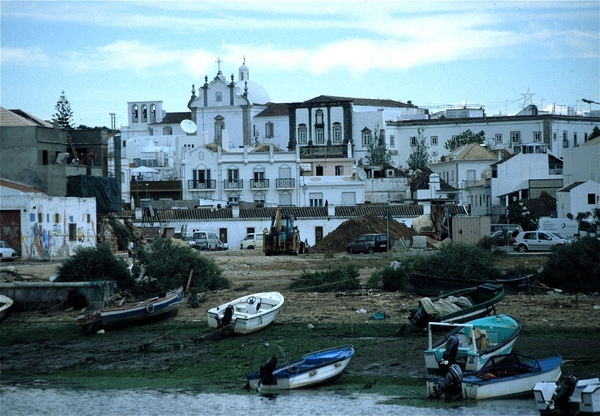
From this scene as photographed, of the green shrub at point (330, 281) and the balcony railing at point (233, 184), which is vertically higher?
the balcony railing at point (233, 184)

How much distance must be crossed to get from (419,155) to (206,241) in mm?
61623

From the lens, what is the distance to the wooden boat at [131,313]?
3023 cm

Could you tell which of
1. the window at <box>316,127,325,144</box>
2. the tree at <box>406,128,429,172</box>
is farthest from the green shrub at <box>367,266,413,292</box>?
the window at <box>316,127,325,144</box>

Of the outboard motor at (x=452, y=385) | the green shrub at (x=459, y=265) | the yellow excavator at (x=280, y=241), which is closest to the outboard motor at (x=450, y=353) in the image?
the outboard motor at (x=452, y=385)

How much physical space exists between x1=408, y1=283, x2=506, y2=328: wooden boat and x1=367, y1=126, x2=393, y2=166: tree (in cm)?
8814

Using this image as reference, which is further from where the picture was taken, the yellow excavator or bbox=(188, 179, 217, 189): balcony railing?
bbox=(188, 179, 217, 189): balcony railing

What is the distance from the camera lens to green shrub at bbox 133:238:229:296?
36438 millimetres

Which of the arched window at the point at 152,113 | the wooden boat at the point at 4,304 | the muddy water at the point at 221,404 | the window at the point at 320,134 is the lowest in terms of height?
the muddy water at the point at 221,404

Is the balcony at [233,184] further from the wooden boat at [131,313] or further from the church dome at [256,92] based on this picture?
the wooden boat at [131,313]

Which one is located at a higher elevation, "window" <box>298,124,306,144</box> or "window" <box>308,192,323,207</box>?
"window" <box>298,124,306,144</box>

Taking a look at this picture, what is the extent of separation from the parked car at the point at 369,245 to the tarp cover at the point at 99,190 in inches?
521

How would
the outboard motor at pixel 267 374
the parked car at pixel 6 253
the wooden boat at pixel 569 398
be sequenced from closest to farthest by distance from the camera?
the wooden boat at pixel 569 398 < the outboard motor at pixel 267 374 < the parked car at pixel 6 253

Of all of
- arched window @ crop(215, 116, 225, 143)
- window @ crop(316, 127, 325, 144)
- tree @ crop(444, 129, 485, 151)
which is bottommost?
tree @ crop(444, 129, 485, 151)

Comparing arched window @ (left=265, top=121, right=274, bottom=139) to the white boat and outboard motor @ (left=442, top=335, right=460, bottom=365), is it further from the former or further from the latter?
outboard motor @ (left=442, top=335, right=460, bottom=365)
